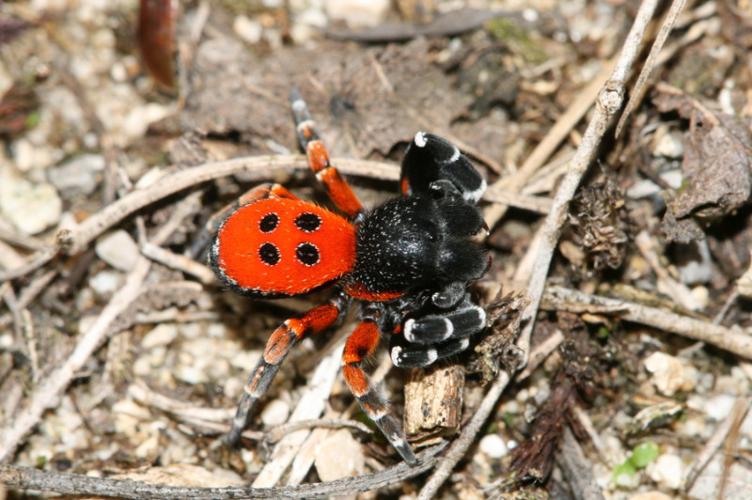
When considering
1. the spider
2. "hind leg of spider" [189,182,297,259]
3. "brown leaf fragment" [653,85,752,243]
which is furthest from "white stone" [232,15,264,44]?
"brown leaf fragment" [653,85,752,243]

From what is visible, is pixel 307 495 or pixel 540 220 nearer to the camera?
pixel 307 495

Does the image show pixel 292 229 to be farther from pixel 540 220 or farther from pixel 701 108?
pixel 701 108

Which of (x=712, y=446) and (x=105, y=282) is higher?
(x=712, y=446)

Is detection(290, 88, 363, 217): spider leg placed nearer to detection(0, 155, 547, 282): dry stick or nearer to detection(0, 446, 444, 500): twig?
detection(0, 155, 547, 282): dry stick

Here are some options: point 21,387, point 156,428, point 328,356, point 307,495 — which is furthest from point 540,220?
point 21,387

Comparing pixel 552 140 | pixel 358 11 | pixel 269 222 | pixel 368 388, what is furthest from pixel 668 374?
pixel 358 11

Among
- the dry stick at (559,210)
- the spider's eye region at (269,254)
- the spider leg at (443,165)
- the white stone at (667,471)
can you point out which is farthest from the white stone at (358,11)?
the white stone at (667,471)

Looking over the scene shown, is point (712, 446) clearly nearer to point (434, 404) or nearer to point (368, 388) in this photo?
point (434, 404)

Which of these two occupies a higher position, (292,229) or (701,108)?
(701,108)
